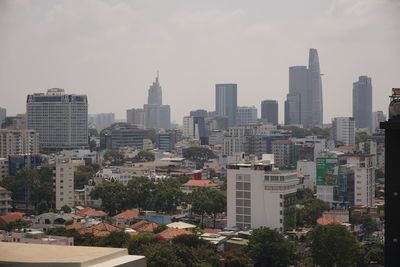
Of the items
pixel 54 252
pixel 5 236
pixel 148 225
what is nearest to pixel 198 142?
pixel 148 225

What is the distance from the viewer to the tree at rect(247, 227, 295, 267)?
9219 millimetres

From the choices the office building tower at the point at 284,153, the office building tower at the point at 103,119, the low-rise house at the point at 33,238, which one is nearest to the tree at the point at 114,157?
the office building tower at the point at 284,153

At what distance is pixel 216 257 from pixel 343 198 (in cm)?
725

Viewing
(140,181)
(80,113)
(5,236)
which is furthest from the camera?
(80,113)

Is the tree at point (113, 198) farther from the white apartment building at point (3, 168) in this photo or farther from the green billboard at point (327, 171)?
the white apartment building at point (3, 168)

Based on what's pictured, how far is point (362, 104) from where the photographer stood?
3878 cm

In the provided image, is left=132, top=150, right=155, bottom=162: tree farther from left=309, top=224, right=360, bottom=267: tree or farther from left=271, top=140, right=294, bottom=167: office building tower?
left=309, top=224, right=360, bottom=267: tree

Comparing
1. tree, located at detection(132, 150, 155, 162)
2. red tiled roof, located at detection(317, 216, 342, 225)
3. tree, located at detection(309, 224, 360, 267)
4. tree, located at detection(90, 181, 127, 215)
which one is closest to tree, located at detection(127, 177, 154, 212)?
tree, located at detection(90, 181, 127, 215)

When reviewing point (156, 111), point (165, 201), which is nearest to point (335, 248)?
point (165, 201)

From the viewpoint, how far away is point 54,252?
4293 millimetres

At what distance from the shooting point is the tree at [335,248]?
8.88 metres

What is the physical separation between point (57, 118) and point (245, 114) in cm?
2098

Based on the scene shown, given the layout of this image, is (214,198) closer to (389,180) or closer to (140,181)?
(140,181)

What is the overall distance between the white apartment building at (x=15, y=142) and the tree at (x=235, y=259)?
1454cm
